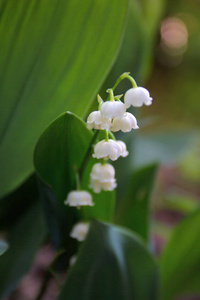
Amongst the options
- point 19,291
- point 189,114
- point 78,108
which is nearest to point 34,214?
point 78,108

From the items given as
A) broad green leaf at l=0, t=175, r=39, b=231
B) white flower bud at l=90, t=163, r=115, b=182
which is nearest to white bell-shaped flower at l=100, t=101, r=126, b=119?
white flower bud at l=90, t=163, r=115, b=182

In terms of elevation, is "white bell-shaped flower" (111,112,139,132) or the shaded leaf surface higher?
"white bell-shaped flower" (111,112,139,132)

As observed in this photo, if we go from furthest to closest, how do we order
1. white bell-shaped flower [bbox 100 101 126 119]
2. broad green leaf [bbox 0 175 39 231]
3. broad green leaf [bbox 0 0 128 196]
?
broad green leaf [bbox 0 175 39 231]
broad green leaf [bbox 0 0 128 196]
white bell-shaped flower [bbox 100 101 126 119]

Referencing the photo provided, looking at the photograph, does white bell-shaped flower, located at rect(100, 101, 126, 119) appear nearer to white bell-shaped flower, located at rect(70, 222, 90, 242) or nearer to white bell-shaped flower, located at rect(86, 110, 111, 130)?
white bell-shaped flower, located at rect(86, 110, 111, 130)

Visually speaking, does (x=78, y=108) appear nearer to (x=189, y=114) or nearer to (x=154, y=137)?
(x=154, y=137)

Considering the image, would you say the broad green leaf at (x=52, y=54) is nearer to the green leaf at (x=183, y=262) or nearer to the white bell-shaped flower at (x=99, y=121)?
the white bell-shaped flower at (x=99, y=121)
